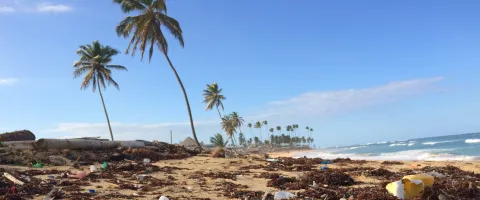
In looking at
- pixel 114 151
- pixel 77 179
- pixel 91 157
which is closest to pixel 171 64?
pixel 114 151

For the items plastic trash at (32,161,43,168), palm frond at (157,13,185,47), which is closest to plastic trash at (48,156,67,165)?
plastic trash at (32,161,43,168)

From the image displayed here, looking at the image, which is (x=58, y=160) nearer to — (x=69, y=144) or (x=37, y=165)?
(x=37, y=165)

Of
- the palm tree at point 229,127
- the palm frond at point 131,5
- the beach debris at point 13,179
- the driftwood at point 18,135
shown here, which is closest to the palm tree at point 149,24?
the palm frond at point 131,5

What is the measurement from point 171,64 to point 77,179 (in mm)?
18869

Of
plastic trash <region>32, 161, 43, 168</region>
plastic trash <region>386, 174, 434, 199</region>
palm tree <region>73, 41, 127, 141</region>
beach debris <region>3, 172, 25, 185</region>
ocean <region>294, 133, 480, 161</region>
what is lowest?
ocean <region>294, 133, 480, 161</region>

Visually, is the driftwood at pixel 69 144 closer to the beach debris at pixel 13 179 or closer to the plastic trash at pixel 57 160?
the plastic trash at pixel 57 160

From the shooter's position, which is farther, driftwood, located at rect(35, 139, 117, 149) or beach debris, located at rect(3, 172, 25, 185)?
driftwood, located at rect(35, 139, 117, 149)

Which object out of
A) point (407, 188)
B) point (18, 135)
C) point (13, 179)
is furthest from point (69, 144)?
point (407, 188)

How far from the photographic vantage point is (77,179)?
31.9 feet

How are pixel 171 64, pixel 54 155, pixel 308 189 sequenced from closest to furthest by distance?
pixel 308 189, pixel 54 155, pixel 171 64

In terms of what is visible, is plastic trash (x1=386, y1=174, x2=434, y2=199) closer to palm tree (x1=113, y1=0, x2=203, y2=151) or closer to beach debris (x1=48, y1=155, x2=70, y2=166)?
beach debris (x1=48, y1=155, x2=70, y2=166)

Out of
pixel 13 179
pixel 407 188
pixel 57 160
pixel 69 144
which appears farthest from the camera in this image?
pixel 69 144

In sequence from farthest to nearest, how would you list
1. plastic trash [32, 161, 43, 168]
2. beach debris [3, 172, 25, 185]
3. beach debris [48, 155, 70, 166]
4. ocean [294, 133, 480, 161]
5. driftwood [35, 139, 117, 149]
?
ocean [294, 133, 480, 161]
driftwood [35, 139, 117, 149]
beach debris [48, 155, 70, 166]
plastic trash [32, 161, 43, 168]
beach debris [3, 172, 25, 185]

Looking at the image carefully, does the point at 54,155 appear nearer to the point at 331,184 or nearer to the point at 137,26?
the point at 331,184
